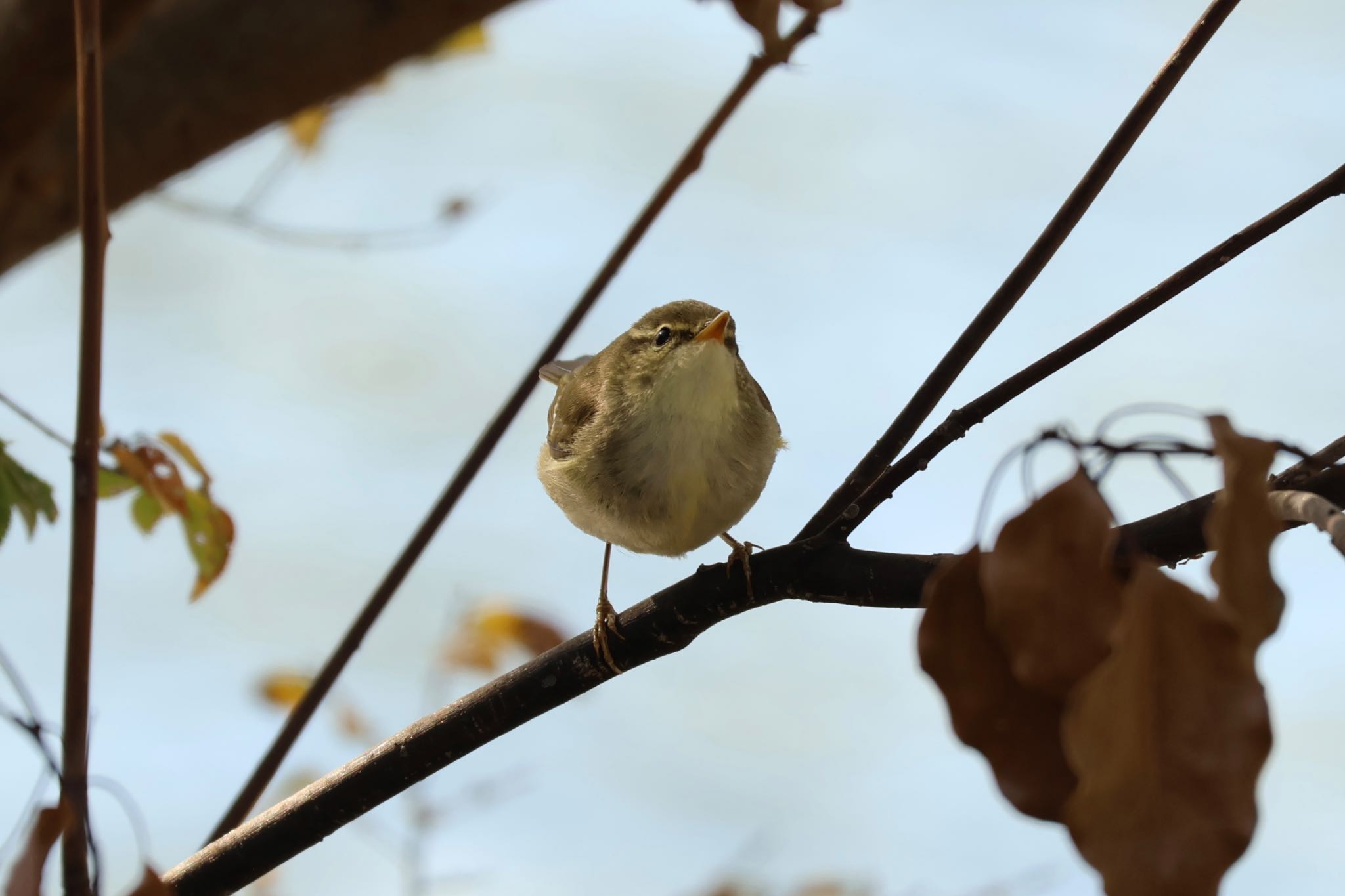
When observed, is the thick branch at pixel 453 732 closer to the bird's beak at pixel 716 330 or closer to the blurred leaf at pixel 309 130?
the bird's beak at pixel 716 330

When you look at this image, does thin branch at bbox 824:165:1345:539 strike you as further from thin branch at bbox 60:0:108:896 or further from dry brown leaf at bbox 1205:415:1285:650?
thin branch at bbox 60:0:108:896

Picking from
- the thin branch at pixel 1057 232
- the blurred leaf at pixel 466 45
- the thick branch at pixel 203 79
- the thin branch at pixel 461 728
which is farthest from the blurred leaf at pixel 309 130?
the thin branch at pixel 1057 232

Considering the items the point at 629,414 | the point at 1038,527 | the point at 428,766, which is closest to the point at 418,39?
the point at 629,414

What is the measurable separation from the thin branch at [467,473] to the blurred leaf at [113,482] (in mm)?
321

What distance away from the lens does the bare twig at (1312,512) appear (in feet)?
2.18

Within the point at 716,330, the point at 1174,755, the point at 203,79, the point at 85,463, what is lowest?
the point at 1174,755

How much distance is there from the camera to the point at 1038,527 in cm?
75

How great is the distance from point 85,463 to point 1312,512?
0.91 m

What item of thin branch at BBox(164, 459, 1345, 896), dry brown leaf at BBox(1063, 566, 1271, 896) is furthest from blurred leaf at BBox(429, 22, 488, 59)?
dry brown leaf at BBox(1063, 566, 1271, 896)

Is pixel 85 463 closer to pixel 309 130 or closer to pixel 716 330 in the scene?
pixel 716 330

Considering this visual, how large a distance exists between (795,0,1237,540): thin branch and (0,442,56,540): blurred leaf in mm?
933

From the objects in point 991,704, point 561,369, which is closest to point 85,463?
point 991,704

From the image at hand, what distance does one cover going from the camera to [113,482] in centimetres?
152

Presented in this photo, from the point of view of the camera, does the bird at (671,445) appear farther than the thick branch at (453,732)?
Yes
